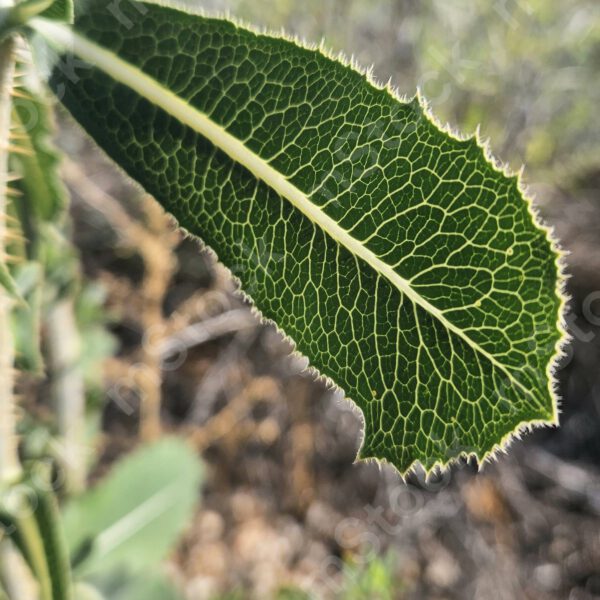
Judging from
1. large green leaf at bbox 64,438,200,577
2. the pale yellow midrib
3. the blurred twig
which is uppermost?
the pale yellow midrib

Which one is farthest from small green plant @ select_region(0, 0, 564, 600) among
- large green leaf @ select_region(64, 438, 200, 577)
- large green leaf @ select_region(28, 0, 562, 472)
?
large green leaf @ select_region(64, 438, 200, 577)

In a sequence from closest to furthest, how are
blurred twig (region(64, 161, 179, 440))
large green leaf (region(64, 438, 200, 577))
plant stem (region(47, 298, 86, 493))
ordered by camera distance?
large green leaf (region(64, 438, 200, 577)) → plant stem (region(47, 298, 86, 493)) → blurred twig (region(64, 161, 179, 440))

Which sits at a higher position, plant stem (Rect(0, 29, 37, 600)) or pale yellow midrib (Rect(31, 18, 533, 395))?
pale yellow midrib (Rect(31, 18, 533, 395))


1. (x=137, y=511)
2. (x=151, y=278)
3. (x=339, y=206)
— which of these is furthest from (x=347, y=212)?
(x=151, y=278)

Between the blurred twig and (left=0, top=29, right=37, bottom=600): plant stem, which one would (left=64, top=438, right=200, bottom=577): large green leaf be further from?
the blurred twig

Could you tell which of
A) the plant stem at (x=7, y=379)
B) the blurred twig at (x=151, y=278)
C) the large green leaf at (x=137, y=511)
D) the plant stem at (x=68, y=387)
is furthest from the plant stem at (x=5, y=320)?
the blurred twig at (x=151, y=278)

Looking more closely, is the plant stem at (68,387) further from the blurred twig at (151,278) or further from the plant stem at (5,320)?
the plant stem at (5,320)

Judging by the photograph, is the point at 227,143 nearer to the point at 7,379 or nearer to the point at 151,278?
the point at 7,379
